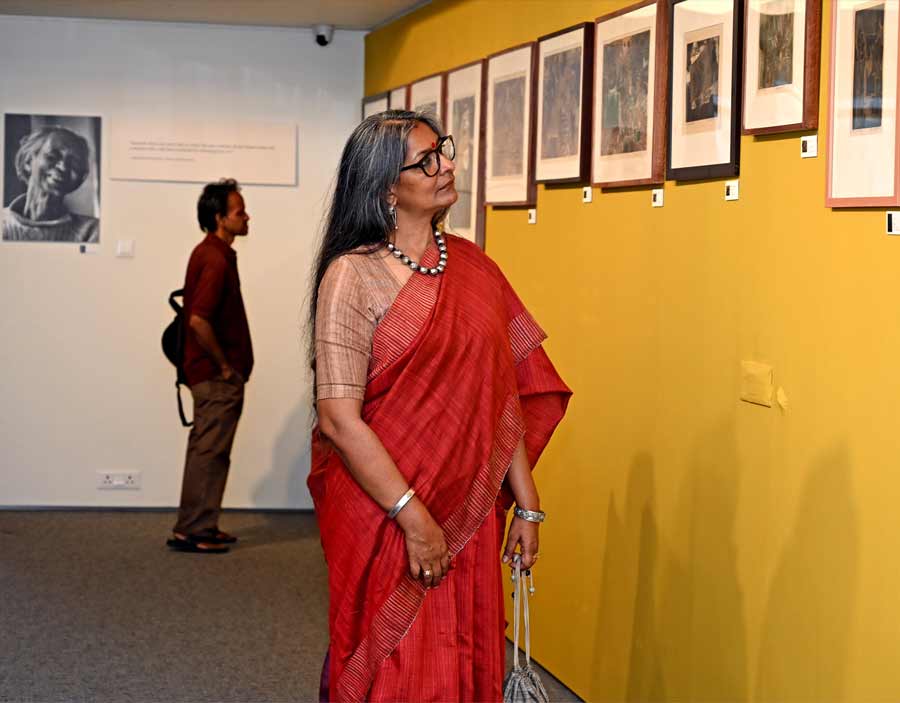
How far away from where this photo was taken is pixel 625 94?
4.09 meters

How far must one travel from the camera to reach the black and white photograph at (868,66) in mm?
2748

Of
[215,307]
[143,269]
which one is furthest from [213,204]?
[143,269]

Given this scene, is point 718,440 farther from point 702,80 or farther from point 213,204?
point 213,204

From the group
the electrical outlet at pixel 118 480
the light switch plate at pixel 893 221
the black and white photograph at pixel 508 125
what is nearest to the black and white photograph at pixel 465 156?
the black and white photograph at pixel 508 125

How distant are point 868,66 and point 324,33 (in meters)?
5.14

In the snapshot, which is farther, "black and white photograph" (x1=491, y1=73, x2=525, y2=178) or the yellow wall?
"black and white photograph" (x1=491, y1=73, x2=525, y2=178)

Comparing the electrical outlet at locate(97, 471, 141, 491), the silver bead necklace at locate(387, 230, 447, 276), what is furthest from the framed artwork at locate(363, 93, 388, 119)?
the silver bead necklace at locate(387, 230, 447, 276)

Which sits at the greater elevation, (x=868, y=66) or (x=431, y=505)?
(x=868, y=66)

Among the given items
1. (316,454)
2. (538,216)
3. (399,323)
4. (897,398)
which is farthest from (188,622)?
(897,398)

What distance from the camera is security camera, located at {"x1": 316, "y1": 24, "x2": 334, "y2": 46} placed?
7473 mm

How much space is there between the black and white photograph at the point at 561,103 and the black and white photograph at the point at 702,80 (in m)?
0.83

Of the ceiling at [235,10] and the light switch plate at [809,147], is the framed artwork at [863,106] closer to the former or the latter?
the light switch plate at [809,147]

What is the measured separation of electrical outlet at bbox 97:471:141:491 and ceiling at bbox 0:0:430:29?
2.67 metres

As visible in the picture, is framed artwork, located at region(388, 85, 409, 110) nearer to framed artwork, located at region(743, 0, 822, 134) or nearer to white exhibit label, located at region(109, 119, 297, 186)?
white exhibit label, located at region(109, 119, 297, 186)
